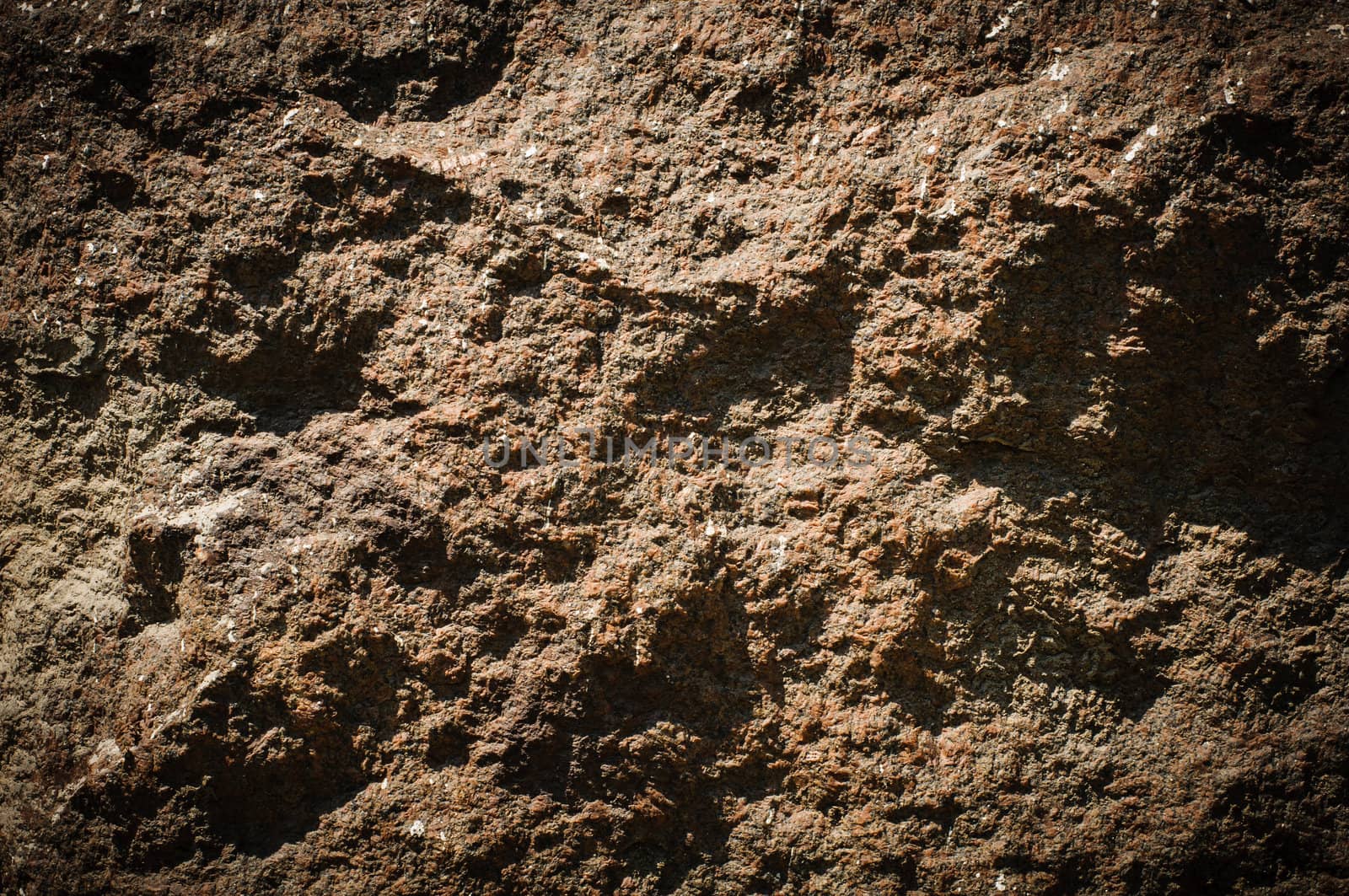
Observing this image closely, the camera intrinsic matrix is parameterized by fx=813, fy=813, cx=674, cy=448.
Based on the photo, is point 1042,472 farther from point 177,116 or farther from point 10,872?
point 10,872

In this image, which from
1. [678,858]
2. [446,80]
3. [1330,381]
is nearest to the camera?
[1330,381]

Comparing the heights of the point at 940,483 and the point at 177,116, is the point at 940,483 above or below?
below

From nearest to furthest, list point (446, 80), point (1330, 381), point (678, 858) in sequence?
point (1330, 381), point (678, 858), point (446, 80)

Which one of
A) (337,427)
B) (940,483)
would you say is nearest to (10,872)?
(337,427)

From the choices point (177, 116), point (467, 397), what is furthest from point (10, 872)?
point (177, 116)

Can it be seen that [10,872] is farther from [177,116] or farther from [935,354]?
[935,354]

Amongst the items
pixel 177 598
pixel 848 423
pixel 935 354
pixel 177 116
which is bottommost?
pixel 177 598

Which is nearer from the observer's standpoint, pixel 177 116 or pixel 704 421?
pixel 704 421
